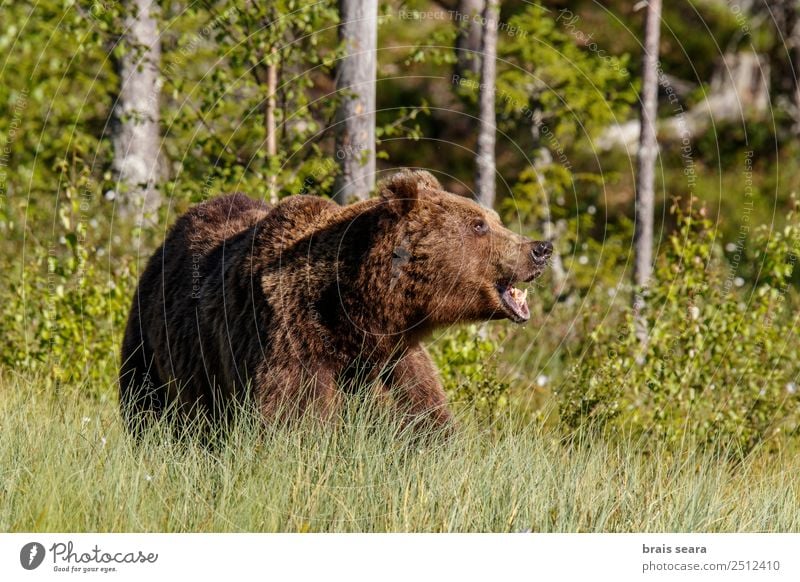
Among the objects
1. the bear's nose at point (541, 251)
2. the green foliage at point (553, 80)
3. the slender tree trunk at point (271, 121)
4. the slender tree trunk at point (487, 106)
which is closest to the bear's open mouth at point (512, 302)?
the bear's nose at point (541, 251)

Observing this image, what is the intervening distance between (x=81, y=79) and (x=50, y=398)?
335 inches

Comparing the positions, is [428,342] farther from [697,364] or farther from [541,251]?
[541,251]

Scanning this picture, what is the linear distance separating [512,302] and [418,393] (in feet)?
2.18

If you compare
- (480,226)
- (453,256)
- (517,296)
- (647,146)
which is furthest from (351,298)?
(647,146)

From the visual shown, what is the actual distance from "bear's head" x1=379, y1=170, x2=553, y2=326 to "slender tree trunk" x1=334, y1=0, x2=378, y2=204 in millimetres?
1915

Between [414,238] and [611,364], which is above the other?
[414,238]

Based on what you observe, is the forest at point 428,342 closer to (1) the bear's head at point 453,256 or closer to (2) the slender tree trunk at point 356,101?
(2) the slender tree trunk at point 356,101

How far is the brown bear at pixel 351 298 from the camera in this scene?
17.1 ft

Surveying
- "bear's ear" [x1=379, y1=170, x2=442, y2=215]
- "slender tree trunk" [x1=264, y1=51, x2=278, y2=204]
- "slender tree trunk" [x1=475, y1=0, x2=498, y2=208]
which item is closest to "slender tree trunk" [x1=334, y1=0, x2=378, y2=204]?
"slender tree trunk" [x1=264, y1=51, x2=278, y2=204]

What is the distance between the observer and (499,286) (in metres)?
5.55

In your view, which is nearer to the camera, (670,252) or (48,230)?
(670,252)

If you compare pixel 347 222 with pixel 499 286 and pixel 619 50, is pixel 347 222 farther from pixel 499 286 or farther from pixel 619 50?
pixel 619 50

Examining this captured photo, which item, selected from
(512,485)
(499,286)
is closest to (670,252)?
(499,286)

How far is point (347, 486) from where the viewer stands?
15.1 ft
